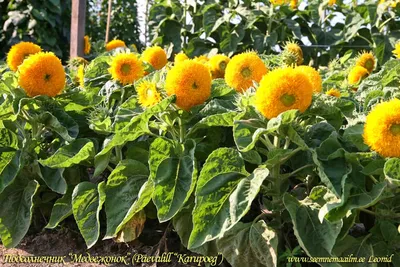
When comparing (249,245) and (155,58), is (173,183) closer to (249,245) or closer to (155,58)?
(249,245)

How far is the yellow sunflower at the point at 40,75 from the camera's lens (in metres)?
2.44

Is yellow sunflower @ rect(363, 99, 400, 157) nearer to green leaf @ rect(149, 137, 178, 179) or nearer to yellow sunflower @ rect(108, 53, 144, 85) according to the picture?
green leaf @ rect(149, 137, 178, 179)

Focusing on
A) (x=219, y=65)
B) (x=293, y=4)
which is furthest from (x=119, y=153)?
(x=293, y=4)

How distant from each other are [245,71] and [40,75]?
2.98ft

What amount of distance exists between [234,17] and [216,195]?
433 centimetres

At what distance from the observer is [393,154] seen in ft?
6.02

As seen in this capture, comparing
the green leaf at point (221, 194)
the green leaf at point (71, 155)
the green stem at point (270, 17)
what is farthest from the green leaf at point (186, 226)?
the green stem at point (270, 17)

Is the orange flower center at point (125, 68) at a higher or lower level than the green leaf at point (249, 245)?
higher

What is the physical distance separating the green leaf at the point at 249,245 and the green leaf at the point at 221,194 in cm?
19

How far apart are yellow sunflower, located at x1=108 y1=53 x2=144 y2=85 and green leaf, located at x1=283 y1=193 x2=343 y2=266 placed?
102 centimetres

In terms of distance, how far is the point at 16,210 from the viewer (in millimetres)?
2490

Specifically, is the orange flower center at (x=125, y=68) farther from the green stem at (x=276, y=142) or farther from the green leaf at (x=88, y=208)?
the green stem at (x=276, y=142)

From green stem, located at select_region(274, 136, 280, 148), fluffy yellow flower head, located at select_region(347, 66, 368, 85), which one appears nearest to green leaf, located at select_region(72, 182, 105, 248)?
green stem, located at select_region(274, 136, 280, 148)

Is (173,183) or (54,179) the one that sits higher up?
(173,183)
